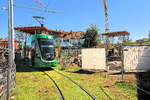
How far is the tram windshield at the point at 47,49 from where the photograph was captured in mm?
13391

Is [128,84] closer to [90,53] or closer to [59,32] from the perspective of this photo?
[90,53]

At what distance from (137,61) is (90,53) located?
14.5 feet

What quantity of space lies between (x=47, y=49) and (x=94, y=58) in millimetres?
4893

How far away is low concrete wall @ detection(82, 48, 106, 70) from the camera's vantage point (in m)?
12.8

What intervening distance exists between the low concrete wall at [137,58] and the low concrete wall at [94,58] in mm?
2247

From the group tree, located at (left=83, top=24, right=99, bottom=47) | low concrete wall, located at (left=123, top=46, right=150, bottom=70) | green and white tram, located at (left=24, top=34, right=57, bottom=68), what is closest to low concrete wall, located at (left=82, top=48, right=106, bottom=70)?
low concrete wall, located at (left=123, top=46, right=150, bottom=70)

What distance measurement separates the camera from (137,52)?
1105 cm

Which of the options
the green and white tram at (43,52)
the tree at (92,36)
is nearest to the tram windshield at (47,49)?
the green and white tram at (43,52)

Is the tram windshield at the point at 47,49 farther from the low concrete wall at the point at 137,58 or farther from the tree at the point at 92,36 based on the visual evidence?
the tree at the point at 92,36

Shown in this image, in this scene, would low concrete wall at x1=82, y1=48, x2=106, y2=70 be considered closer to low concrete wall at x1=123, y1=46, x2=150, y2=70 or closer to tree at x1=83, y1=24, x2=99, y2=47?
low concrete wall at x1=123, y1=46, x2=150, y2=70

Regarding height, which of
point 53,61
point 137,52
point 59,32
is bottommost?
point 53,61

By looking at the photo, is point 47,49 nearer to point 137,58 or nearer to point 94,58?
point 94,58

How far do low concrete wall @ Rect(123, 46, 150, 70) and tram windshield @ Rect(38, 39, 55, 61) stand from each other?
727 centimetres

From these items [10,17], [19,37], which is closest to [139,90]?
[10,17]
